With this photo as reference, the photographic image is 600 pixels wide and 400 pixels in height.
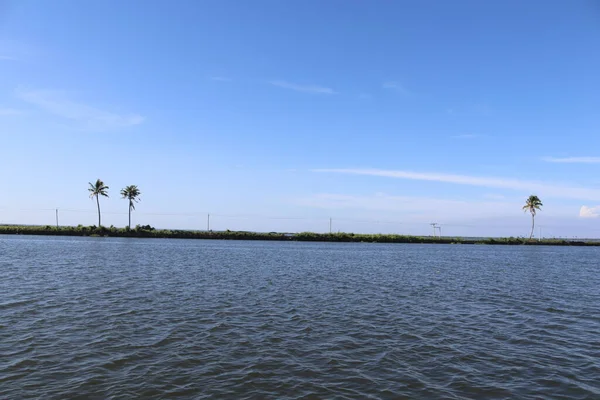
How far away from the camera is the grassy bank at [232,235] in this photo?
138 meters

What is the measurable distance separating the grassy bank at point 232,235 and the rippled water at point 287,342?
11971cm

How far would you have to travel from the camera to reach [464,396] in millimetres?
11469

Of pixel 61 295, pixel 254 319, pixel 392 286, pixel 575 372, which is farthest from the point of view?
pixel 392 286

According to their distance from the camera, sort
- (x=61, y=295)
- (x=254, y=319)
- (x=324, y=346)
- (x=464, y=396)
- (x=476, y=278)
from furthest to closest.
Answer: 1. (x=476, y=278)
2. (x=61, y=295)
3. (x=254, y=319)
4. (x=324, y=346)
5. (x=464, y=396)

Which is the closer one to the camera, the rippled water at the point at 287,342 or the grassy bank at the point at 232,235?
the rippled water at the point at 287,342

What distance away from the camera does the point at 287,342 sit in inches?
645

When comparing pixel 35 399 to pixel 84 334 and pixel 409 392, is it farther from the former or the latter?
pixel 409 392

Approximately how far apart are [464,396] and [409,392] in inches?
62.6

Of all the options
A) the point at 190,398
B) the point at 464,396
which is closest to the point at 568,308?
the point at 464,396

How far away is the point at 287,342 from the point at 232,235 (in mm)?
143246

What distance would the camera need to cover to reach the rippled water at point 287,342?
38.8 ft

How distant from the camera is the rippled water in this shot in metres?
11.8

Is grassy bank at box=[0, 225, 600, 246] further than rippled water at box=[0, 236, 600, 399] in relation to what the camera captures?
Yes

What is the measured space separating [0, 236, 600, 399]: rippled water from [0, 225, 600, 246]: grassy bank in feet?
393
